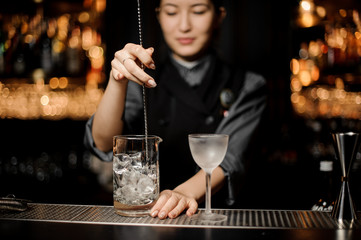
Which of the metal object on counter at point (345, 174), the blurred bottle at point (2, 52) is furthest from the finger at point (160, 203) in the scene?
the blurred bottle at point (2, 52)

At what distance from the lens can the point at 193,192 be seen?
1427 millimetres

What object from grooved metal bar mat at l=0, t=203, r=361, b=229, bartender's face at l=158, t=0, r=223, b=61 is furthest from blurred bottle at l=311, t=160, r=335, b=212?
bartender's face at l=158, t=0, r=223, b=61

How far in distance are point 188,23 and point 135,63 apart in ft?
2.37

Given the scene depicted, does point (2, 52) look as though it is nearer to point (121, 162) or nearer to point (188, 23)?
point (188, 23)

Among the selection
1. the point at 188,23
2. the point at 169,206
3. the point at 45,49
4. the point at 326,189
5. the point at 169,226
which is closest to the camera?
the point at 169,226

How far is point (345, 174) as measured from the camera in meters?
1.13

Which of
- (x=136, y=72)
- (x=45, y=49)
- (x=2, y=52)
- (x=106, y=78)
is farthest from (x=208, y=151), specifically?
(x=2, y=52)

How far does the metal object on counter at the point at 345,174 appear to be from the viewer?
1.11m

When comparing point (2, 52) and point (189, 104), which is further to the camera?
point (2, 52)

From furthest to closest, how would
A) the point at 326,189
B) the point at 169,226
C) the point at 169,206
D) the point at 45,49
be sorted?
the point at 45,49
the point at 326,189
the point at 169,206
the point at 169,226

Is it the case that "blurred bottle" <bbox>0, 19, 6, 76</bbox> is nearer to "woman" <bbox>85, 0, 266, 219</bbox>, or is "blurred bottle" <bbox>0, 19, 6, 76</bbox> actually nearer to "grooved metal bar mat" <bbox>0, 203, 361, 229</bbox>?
"woman" <bbox>85, 0, 266, 219</bbox>

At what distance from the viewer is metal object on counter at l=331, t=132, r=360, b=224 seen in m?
1.11

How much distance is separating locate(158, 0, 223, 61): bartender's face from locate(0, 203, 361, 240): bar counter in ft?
2.98

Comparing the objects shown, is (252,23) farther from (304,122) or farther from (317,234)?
(317,234)
